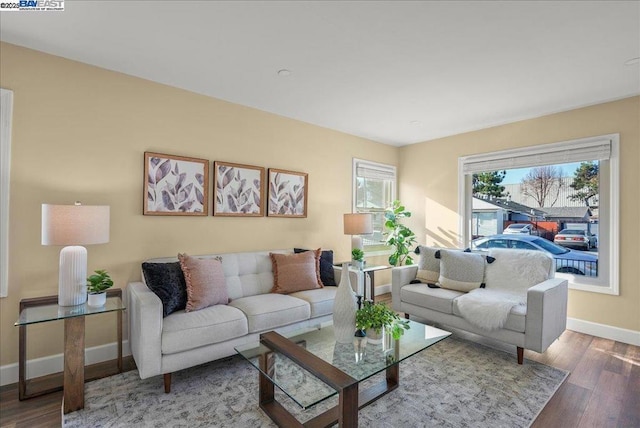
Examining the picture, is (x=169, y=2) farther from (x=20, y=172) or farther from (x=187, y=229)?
(x=187, y=229)

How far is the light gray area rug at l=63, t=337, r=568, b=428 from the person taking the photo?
197 cm

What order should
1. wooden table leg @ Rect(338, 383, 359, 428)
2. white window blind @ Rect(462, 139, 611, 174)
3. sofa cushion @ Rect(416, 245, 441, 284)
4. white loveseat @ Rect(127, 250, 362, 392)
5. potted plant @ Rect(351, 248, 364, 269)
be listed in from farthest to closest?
1. potted plant @ Rect(351, 248, 364, 269)
2. sofa cushion @ Rect(416, 245, 441, 284)
3. white window blind @ Rect(462, 139, 611, 174)
4. white loveseat @ Rect(127, 250, 362, 392)
5. wooden table leg @ Rect(338, 383, 359, 428)

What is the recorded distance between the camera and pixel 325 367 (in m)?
1.76

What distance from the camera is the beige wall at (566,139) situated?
10.7 feet

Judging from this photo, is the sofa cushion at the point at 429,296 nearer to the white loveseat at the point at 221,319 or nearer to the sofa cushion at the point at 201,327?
the white loveseat at the point at 221,319

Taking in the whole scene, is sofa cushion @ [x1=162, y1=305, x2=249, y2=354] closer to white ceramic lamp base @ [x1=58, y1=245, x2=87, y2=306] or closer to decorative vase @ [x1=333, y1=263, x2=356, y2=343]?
white ceramic lamp base @ [x1=58, y1=245, x2=87, y2=306]

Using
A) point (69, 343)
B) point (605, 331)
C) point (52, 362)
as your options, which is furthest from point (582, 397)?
point (52, 362)

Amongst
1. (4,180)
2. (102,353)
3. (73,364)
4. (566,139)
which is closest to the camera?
(73,364)

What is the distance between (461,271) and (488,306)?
2.16 feet

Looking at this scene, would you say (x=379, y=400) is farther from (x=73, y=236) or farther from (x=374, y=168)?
(x=374, y=168)

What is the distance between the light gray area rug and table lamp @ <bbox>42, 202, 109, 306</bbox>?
76 centimetres

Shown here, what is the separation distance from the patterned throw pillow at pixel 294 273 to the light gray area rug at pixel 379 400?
835 mm

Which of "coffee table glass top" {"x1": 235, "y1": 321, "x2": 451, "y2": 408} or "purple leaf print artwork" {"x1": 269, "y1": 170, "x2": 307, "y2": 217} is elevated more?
"purple leaf print artwork" {"x1": 269, "y1": 170, "x2": 307, "y2": 217}

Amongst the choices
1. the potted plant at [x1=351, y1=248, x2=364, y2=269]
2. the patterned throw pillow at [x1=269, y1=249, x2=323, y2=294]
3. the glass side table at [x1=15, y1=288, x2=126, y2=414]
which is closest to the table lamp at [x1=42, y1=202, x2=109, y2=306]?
the glass side table at [x1=15, y1=288, x2=126, y2=414]
